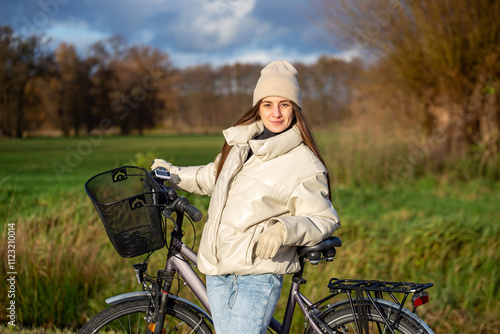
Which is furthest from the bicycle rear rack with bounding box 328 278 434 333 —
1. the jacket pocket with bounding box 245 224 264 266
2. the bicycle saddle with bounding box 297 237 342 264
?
the jacket pocket with bounding box 245 224 264 266

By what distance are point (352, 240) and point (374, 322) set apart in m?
3.37

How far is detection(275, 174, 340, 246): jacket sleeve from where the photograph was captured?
1.89m

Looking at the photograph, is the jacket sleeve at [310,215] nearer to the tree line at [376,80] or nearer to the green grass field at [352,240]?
the green grass field at [352,240]

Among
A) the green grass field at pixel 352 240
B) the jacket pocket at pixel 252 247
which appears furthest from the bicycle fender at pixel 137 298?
the green grass field at pixel 352 240

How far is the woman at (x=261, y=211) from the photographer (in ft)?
6.59

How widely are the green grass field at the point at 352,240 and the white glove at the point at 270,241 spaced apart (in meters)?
2.23

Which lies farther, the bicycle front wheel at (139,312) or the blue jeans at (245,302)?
the bicycle front wheel at (139,312)

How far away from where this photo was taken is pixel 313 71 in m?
11.1

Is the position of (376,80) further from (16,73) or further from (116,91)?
(16,73)

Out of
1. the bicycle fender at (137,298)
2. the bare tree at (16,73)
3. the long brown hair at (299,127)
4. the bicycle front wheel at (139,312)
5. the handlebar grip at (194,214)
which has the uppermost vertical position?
the bare tree at (16,73)

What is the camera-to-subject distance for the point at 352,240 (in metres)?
5.40

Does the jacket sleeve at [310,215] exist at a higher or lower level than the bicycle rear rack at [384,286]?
higher

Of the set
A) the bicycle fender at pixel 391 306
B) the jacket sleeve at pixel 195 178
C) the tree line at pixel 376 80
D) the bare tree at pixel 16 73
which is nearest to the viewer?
→ the bicycle fender at pixel 391 306

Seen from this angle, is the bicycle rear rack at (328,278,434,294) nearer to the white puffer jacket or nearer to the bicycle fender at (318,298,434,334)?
the bicycle fender at (318,298,434,334)
